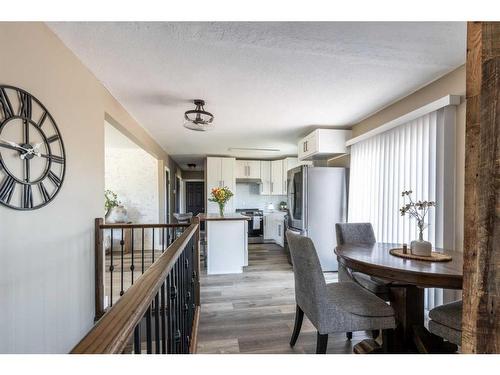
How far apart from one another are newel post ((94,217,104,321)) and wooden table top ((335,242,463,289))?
6.97ft

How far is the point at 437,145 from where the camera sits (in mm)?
2293

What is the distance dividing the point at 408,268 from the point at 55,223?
2.34 metres

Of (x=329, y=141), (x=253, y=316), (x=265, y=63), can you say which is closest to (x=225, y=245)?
(x=253, y=316)

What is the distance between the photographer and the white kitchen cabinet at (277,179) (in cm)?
676

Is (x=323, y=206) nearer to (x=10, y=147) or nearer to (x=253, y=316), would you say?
(x=253, y=316)

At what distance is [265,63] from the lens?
6.70ft

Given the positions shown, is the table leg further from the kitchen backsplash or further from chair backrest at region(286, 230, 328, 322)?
the kitchen backsplash

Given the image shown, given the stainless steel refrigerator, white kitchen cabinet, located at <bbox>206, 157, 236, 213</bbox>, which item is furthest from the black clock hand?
white kitchen cabinet, located at <bbox>206, 157, 236, 213</bbox>

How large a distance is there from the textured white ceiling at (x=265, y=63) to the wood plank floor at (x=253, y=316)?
7.48 feet

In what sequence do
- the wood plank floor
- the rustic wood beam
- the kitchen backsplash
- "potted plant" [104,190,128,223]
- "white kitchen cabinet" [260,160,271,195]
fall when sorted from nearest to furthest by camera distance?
the rustic wood beam < the wood plank floor < "potted plant" [104,190,128,223] < "white kitchen cabinet" [260,160,271,195] < the kitchen backsplash

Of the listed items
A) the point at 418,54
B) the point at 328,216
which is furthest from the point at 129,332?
the point at 328,216

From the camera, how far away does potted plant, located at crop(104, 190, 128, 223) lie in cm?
528

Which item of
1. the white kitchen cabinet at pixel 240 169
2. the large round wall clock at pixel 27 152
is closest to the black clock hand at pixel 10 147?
the large round wall clock at pixel 27 152
